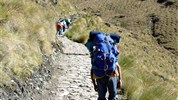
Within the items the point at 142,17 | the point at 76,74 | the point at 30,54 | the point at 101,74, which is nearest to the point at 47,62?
the point at 76,74

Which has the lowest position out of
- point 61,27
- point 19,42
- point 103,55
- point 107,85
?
point 61,27

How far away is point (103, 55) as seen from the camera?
634cm

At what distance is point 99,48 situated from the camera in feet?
20.9

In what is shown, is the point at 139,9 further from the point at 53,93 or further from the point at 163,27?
the point at 53,93

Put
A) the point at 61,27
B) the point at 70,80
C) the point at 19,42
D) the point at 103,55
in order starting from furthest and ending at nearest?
1. the point at 61,27
2. the point at 70,80
3. the point at 19,42
4. the point at 103,55

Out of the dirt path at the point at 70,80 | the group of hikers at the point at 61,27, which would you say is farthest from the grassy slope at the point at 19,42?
the group of hikers at the point at 61,27

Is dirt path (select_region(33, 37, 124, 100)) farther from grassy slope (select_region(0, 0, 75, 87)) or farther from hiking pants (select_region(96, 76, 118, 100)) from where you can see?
hiking pants (select_region(96, 76, 118, 100))

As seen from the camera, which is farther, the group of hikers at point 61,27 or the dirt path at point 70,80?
the group of hikers at point 61,27

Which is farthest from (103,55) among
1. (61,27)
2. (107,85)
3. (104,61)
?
(61,27)

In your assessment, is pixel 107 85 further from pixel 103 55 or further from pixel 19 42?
pixel 19 42

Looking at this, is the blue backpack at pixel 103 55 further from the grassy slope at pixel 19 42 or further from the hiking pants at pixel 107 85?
the grassy slope at pixel 19 42

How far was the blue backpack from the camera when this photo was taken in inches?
251

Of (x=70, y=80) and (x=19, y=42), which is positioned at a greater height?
(x=19, y=42)

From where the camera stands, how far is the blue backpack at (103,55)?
6375 millimetres
